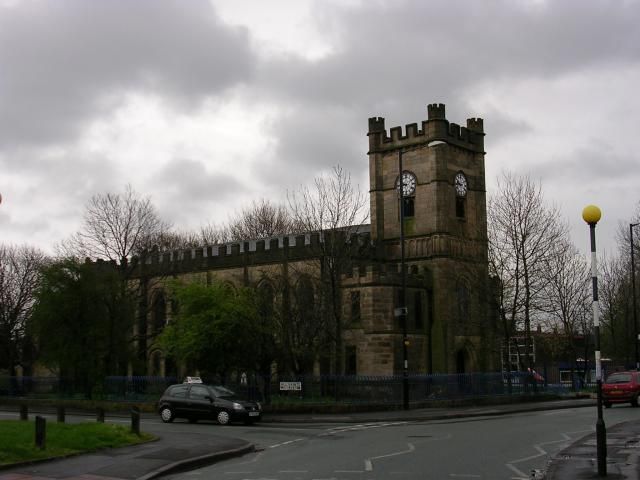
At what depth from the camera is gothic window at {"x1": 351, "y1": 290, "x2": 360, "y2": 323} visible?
44812 mm

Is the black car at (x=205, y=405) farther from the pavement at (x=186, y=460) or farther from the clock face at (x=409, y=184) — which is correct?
the clock face at (x=409, y=184)

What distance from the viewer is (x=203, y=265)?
54.2 m

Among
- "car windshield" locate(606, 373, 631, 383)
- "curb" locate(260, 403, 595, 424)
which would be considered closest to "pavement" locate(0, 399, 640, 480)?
"curb" locate(260, 403, 595, 424)

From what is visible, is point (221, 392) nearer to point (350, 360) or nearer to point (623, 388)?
point (623, 388)

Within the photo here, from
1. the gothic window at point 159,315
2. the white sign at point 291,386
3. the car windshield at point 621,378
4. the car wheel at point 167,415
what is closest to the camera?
the car wheel at point 167,415

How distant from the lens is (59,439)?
56.4ft

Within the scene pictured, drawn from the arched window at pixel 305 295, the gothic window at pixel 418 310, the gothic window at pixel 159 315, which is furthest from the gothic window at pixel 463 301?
the gothic window at pixel 159 315

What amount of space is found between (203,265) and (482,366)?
19.9 metres

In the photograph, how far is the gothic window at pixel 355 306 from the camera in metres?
44.8

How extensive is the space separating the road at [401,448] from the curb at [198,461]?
1.03 feet

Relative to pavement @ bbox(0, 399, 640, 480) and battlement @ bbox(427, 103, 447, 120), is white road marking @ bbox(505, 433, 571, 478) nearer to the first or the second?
pavement @ bbox(0, 399, 640, 480)

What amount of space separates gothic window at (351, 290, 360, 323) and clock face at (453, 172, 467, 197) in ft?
39.2

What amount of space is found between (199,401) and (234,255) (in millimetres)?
27010

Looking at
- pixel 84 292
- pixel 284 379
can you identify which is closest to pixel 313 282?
pixel 284 379
